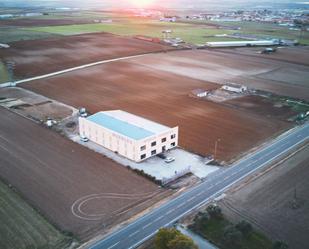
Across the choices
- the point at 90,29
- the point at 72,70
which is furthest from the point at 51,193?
the point at 90,29

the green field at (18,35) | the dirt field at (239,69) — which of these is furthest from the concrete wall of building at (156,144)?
the green field at (18,35)

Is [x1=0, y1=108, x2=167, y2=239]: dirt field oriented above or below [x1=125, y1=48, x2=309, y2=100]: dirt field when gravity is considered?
below

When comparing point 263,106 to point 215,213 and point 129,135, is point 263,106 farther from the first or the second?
point 215,213

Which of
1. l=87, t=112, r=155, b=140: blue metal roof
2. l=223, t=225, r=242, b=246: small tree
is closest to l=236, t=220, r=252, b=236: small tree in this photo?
l=223, t=225, r=242, b=246: small tree

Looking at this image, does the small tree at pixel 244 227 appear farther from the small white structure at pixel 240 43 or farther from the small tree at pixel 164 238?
the small white structure at pixel 240 43

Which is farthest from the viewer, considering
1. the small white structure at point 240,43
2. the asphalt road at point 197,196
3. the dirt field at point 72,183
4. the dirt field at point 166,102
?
the small white structure at point 240,43

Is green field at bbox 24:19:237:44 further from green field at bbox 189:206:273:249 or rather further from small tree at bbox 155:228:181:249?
small tree at bbox 155:228:181:249
